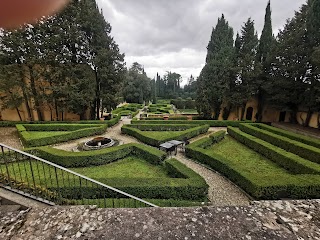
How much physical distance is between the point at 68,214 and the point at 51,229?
24 centimetres

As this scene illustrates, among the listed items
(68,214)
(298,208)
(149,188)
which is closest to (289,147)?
(149,188)

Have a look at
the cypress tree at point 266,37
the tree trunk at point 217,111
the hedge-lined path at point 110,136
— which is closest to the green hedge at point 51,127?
the hedge-lined path at point 110,136

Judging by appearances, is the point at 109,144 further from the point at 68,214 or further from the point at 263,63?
the point at 263,63

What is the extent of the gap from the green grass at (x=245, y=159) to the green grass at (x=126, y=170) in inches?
126

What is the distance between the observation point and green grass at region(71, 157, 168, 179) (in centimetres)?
870

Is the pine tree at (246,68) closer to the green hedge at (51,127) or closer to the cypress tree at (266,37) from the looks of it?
the cypress tree at (266,37)

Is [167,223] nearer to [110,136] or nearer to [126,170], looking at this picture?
[126,170]

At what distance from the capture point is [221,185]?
814cm

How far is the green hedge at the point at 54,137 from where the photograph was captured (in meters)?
11.7

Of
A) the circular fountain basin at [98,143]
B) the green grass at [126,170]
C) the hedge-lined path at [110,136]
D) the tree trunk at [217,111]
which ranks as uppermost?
the tree trunk at [217,111]

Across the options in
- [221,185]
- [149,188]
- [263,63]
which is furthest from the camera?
[263,63]

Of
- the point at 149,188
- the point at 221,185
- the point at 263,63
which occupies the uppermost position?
the point at 263,63

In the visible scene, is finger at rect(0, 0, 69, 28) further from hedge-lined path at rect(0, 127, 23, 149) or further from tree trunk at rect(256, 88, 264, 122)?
tree trunk at rect(256, 88, 264, 122)

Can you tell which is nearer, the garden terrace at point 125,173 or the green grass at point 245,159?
the garden terrace at point 125,173
